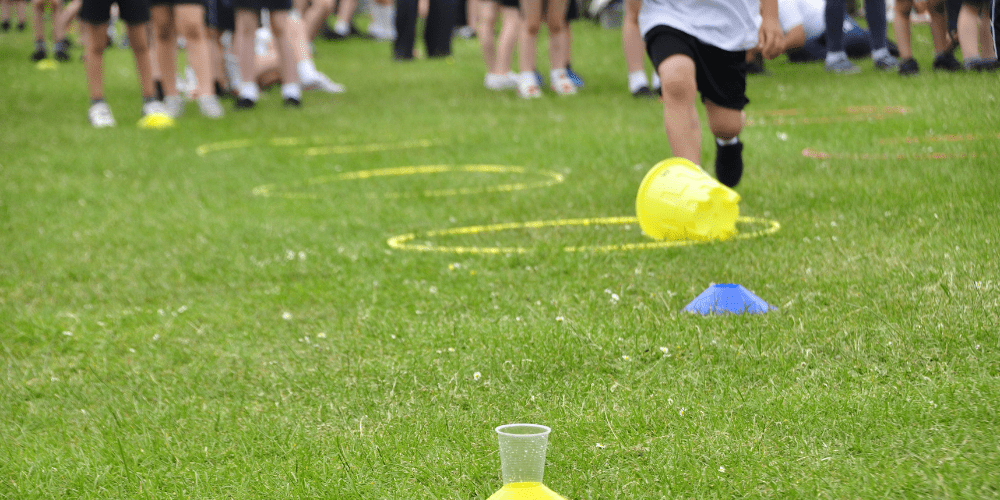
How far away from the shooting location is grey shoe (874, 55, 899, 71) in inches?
394

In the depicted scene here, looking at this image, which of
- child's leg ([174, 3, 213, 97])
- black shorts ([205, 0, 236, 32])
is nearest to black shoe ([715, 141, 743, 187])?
child's leg ([174, 3, 213, 97])

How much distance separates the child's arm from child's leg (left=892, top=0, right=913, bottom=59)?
5.29 meters

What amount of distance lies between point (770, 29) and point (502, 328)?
82.8 inches

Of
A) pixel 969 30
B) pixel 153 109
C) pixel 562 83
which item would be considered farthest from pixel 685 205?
pixel 153 109

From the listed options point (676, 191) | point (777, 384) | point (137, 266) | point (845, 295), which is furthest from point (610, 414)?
point (137, 266)

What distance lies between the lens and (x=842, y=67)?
404 inches

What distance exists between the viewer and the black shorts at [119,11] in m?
9.15

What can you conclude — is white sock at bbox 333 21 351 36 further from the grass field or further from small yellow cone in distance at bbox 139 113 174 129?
the grass field

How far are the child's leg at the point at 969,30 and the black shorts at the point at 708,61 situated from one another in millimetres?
3556

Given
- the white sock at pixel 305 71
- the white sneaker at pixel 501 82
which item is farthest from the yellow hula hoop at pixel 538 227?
the white sock at pixel 305 71

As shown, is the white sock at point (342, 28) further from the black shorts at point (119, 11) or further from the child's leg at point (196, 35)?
the black shorts at point (119, 11)

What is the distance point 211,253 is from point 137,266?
12.8 inches

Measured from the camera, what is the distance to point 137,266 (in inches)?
186

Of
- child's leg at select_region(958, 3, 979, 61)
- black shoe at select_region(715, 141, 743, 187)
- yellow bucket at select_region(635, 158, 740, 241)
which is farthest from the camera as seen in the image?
child's leg at select_region(958, 3, 979, 61)
